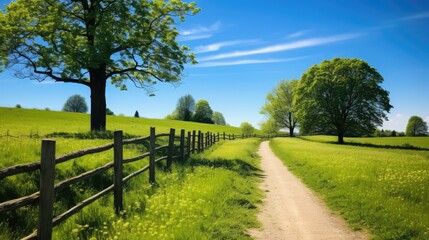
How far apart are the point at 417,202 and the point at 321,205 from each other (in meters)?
2.82

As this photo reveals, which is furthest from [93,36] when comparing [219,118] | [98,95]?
[219,118]

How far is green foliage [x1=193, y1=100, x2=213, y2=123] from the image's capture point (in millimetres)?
123875

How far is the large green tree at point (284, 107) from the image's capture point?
267 feet

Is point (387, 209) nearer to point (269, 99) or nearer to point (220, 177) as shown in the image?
point (220, 177)

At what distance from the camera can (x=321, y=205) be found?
36.3ft

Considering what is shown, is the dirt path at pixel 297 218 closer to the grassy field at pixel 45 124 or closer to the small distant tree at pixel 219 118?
the grassy field at pixel 45 124

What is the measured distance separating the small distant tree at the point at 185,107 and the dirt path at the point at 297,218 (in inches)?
4520

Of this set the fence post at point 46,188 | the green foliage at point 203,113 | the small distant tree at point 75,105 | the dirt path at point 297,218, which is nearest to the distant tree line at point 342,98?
the dirt path at point 297,218

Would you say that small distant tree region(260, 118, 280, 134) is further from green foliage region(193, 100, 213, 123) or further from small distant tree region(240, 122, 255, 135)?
green foliage region(193, 100, 213, 123)

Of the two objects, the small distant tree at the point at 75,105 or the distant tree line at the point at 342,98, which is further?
the small distant tree at the point at 75,105

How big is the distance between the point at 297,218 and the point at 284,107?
241 feet

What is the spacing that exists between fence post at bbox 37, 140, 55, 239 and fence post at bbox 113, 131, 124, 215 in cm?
292

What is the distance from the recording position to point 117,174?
8805 mm

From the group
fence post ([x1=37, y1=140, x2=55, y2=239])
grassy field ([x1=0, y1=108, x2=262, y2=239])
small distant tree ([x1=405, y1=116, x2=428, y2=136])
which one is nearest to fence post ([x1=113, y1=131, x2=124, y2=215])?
grassy field ([x1=0, y1=108, x2=262, y2=239])
